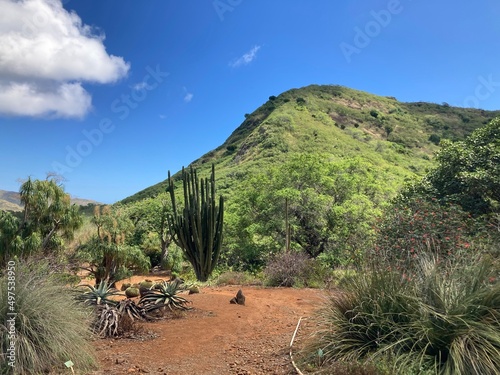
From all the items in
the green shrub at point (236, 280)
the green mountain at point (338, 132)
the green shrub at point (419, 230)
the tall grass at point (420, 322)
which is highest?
the green mountain at point (338, 132)

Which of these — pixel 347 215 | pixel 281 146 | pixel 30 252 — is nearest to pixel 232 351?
pixel 30 252

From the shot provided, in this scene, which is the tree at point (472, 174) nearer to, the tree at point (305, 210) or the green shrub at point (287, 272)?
the tree at point (305, 210)

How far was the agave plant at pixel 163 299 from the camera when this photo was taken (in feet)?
22.6

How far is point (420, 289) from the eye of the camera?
420 cm

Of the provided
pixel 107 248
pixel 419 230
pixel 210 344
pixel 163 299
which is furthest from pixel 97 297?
pixel 107 248

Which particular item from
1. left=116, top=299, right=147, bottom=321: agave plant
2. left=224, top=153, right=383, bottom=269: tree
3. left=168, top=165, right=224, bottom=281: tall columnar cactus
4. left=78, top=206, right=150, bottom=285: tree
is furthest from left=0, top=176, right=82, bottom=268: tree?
left=224, top=153, right=383, bottom=269: tree

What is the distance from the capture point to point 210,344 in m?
5.28

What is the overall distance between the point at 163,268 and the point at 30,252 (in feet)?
45.8

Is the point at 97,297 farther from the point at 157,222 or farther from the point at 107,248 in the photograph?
the point at 157,222

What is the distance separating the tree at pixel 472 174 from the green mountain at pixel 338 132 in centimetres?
1553

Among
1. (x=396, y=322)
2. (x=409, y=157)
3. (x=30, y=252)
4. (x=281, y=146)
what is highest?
(x=281, y=146)

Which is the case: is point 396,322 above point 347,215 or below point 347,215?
below

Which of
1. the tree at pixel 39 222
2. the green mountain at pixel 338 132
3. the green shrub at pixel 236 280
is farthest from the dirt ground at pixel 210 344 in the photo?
the green mountain at pixel 338 132

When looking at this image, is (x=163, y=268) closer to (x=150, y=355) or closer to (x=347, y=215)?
(x=347, y=215)
